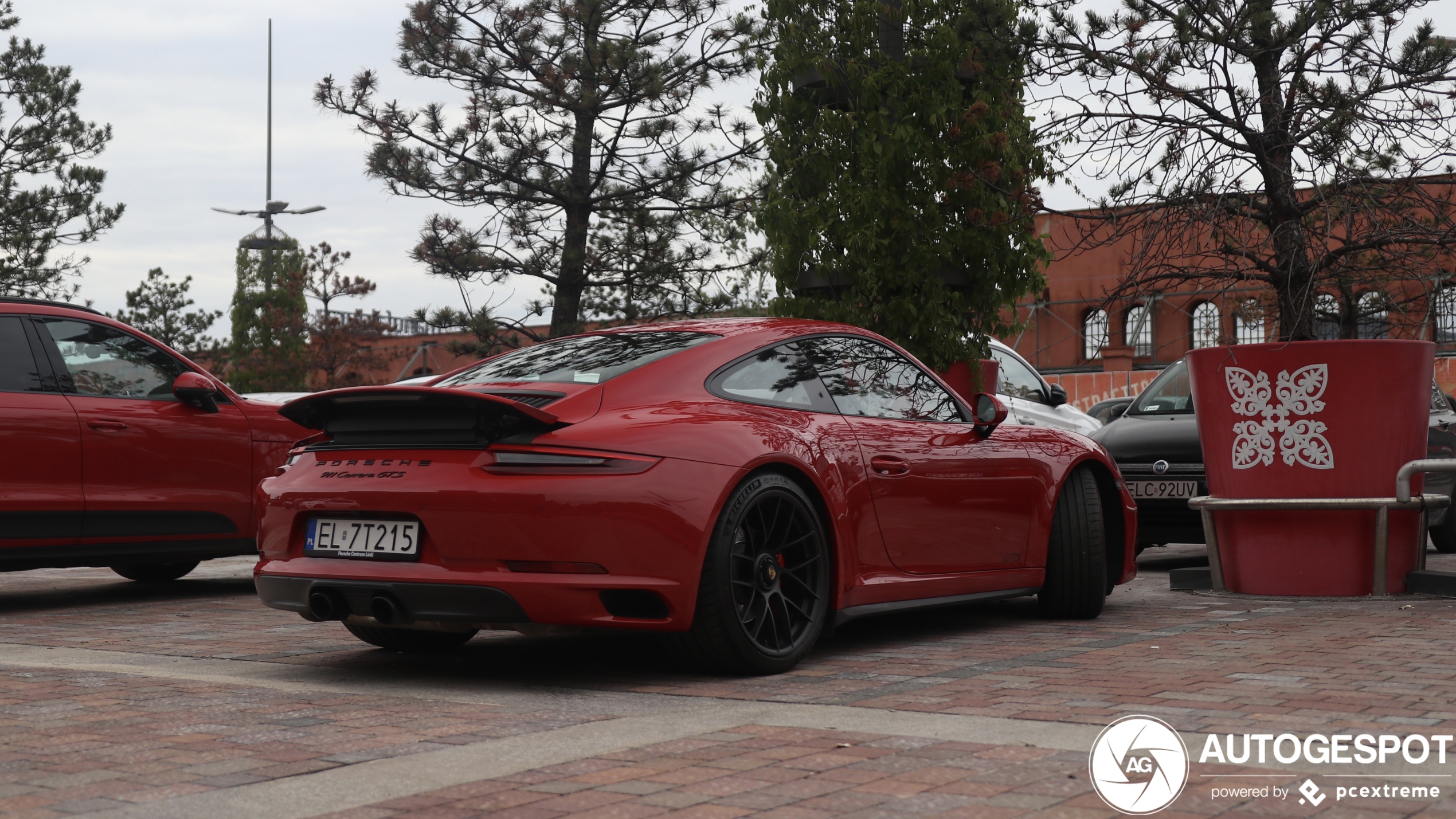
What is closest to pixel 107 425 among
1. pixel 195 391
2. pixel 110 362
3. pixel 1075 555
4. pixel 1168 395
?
pixel 110 362

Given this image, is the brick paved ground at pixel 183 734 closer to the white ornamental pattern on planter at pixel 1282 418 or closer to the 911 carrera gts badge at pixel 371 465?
the 911 carrera gts badge at pixel 371 465

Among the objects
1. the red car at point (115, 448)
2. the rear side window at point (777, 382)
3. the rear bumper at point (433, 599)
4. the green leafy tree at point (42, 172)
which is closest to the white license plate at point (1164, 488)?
the rear side window at point (777, 382)

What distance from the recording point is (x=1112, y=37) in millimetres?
8086

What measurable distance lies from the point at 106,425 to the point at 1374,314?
7371 millimetres

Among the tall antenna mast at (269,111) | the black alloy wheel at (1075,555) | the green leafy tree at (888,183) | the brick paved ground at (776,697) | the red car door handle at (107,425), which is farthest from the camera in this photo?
the tall antenna mast at (269,111)

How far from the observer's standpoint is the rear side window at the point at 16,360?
295 inches

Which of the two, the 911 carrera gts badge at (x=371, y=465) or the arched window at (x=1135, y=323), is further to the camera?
the arched window at (x=1135, y=323)

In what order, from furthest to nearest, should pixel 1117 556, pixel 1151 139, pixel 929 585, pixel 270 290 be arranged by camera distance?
pixel 270 290 < pixel 1151 139 < pixel 1117 556 < pixel 929 585

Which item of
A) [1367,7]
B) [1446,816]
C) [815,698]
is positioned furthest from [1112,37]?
[1446,816]

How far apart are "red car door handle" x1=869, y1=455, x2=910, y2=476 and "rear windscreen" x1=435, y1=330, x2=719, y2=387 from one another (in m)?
0.78

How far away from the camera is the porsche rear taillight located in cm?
458

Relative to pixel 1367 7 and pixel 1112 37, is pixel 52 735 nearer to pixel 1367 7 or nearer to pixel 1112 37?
pixel 1112 37

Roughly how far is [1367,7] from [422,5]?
1389 centimetres

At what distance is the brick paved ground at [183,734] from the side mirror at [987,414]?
2648 millimetres
